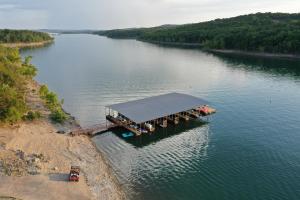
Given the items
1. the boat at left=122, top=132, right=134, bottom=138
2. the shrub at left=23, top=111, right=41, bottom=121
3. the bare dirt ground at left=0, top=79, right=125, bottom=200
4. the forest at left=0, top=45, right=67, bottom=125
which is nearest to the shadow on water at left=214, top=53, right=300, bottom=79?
the boat at left=122, top=132, right=134, bottom=138

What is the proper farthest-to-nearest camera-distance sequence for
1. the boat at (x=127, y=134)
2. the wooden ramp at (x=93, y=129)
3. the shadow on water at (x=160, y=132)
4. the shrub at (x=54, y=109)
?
the shrub at (x=54, y=109) → the boat at (x=127, y=134) → the wooden ramp at (x=93, y=129) → the shadow on water at (x=160, y=132)

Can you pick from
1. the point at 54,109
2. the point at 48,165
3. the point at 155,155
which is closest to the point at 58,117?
the point at 54,109

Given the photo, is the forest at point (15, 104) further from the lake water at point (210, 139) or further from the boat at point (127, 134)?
the boat at point (127, 134)

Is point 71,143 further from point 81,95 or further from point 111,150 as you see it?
point 81,95

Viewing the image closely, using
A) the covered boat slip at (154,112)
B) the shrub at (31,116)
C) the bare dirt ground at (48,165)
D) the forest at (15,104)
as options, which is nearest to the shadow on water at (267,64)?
the covered boat slip at (154,112)

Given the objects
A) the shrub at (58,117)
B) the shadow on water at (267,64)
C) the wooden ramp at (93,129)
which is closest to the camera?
the wooden ramp at (93,129)

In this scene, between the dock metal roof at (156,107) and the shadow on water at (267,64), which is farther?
the shadow on water at (267,64)

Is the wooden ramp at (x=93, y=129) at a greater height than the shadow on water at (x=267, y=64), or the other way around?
the shadow on water at (x=267, y=64)

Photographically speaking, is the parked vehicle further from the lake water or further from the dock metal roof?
the dock metal roof
